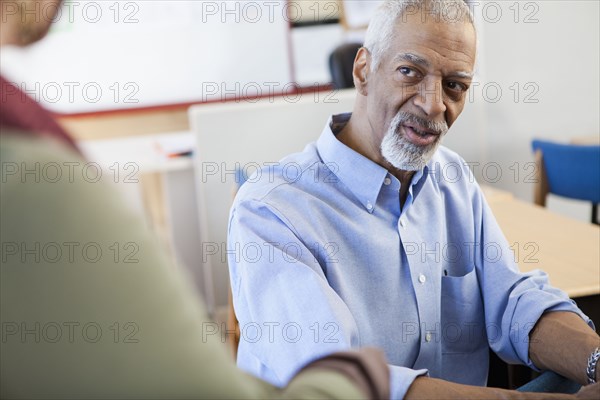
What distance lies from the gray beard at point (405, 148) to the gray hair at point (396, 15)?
0.44ft

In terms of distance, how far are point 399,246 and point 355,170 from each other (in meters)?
0.16

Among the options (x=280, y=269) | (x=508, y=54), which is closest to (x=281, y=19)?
(x=508, y=54)

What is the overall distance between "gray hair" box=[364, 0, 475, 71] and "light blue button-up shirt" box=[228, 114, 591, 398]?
6.8 inches

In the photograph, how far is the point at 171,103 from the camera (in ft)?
16.6

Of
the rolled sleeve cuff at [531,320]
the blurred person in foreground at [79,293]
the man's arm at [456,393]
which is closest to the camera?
the blurred person in foreground at [79,293]

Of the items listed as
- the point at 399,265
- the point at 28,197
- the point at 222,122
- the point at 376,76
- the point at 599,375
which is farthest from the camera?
the point at 222,122

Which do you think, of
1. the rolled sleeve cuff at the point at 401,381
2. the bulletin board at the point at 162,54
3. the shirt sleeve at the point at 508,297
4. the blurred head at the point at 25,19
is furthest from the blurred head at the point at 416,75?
the bulletin board at the point at 162,54

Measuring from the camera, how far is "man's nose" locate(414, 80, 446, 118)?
4.73 feet

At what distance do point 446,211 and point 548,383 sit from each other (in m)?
0.43

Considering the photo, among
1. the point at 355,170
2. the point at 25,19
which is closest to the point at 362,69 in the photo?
the point at 355,170

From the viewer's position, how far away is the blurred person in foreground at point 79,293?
394mm

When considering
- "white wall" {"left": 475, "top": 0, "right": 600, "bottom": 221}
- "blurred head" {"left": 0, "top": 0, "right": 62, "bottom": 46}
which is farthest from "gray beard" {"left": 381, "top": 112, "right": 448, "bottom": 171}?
"white wall" {"left": 475, "top": 0, "right": 600, "bottom": 221}

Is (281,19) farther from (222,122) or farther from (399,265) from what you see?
(399,265)

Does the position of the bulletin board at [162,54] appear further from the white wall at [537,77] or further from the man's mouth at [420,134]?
the man's mouth at [420,134]
